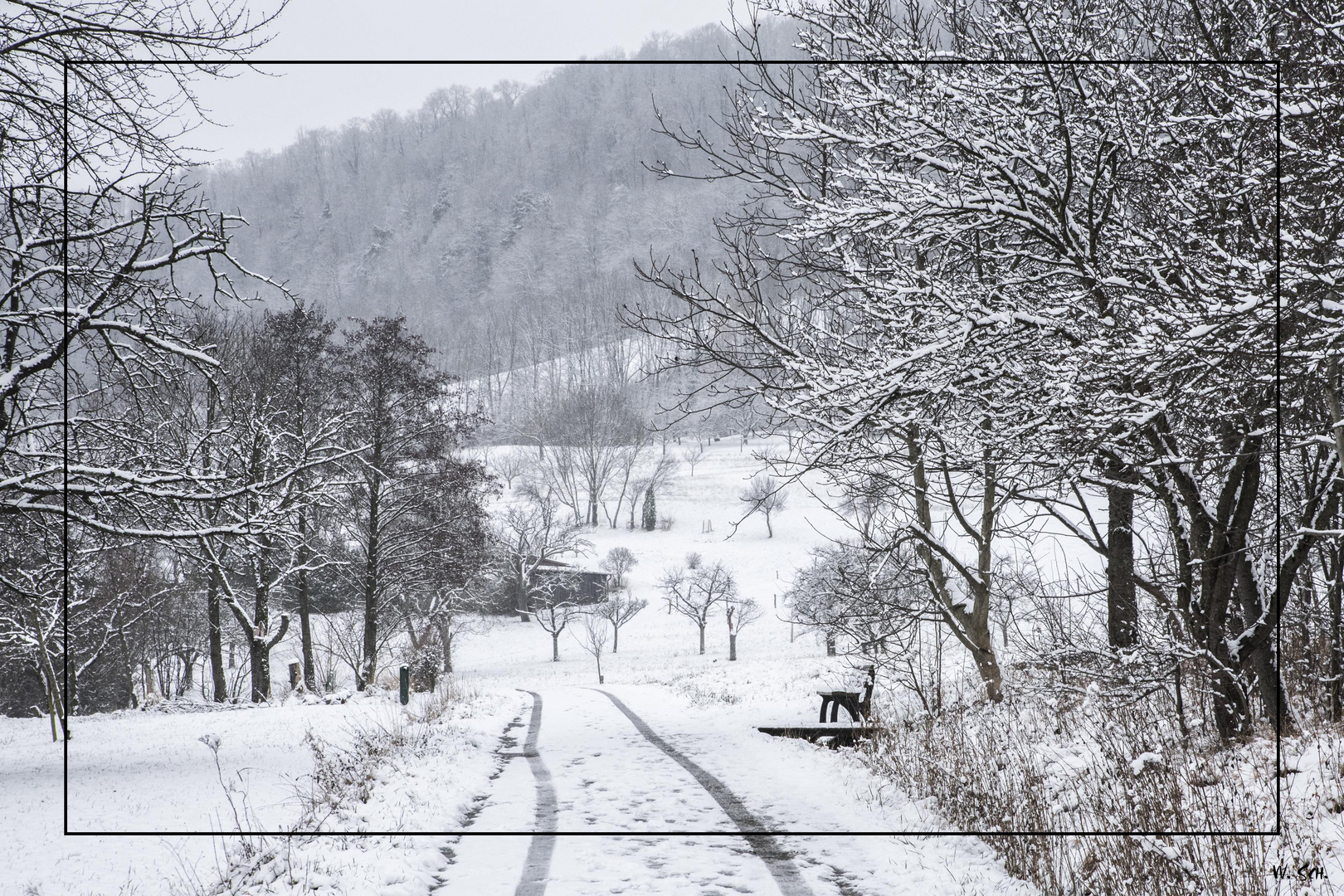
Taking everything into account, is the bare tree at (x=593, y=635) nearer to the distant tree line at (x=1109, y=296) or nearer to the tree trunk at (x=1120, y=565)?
the distant tree line at (x=1109, y=296)

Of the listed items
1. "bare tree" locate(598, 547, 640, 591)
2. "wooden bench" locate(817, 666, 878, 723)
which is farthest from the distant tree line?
"wooden bench" locate(817, 666, 878, 723)

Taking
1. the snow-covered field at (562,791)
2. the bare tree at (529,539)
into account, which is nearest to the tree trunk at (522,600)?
the bare tree at (529,539)

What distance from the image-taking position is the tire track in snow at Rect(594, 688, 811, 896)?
4.65m

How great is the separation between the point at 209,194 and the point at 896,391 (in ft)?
20.0

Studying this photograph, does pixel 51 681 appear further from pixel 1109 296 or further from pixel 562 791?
pixel 1109 296

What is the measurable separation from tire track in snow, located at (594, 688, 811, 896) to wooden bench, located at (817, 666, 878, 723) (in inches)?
94.6

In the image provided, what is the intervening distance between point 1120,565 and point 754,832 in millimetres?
3545

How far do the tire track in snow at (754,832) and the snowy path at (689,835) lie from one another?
0.01m

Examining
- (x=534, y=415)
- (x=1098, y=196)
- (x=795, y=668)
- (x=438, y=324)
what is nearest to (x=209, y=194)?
(x=438, y=324)

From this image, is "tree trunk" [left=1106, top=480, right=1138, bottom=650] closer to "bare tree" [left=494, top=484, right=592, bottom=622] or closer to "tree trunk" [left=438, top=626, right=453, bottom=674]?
"bare tree" [left=494, top=484, right=592, bottom=622]

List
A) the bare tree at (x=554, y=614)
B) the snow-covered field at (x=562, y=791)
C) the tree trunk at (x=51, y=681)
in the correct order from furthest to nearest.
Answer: the bare tree at (x=554, y=614)
the tree trunk at (x=51, y=681)
the snow-covered field at (x=562, y=791)

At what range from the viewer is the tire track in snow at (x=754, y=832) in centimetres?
465

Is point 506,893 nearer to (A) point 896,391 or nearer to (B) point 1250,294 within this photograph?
(A) point 896,391

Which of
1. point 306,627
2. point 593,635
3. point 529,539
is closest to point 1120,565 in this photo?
point 529,539
